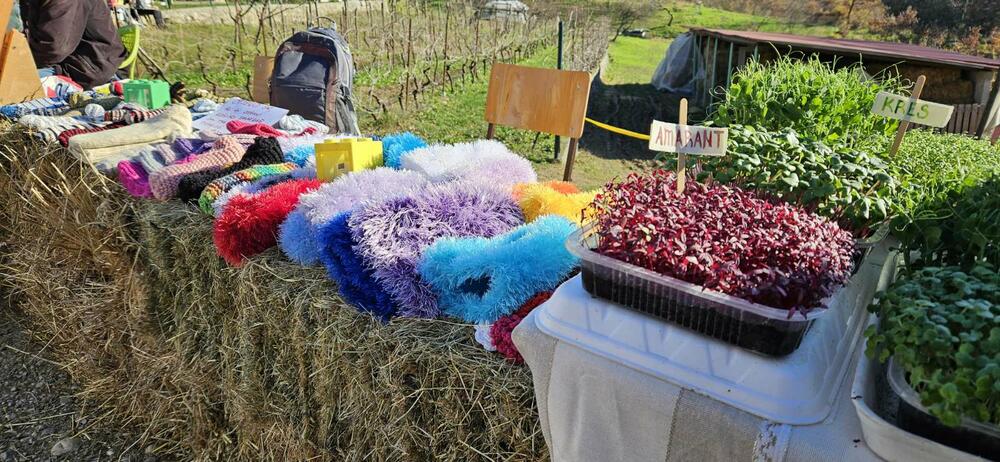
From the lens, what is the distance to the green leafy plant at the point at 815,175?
4.20 feet

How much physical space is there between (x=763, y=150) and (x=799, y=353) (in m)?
0.51

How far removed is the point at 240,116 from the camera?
319 cm

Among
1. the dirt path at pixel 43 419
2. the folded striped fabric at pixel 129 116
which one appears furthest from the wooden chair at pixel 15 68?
the dirt path at pixel 43 419

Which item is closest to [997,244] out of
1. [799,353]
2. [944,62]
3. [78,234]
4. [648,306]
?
[799,353]

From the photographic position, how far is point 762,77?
177 cm

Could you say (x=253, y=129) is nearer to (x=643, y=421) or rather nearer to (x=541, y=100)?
(x=541, y=100)

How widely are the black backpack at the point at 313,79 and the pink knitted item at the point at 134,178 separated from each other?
1.53m

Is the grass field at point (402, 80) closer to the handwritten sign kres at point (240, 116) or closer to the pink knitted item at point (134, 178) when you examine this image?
the handwritten sign kres at point (240, 116)

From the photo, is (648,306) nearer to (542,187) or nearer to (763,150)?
(763,150)

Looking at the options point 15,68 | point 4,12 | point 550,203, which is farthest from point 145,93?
point 550,203

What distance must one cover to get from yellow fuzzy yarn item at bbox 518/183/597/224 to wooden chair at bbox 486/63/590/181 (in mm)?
1146

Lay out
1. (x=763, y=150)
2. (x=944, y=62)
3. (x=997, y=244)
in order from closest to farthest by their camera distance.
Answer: (x=997, y=244)
(x=763, y=150)
(x=944, y=62)

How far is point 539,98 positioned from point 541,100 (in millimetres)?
16

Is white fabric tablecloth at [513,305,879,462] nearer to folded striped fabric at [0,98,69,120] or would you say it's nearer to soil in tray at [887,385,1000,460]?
soil in tray at [887,385,1000,460]
